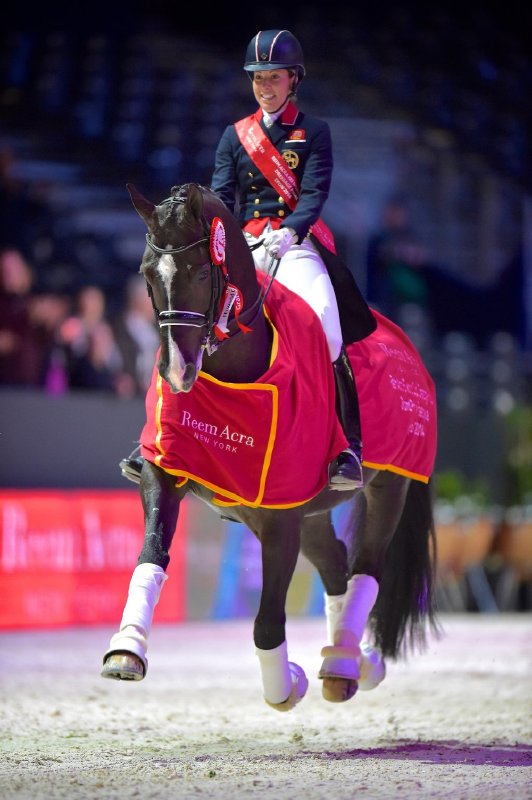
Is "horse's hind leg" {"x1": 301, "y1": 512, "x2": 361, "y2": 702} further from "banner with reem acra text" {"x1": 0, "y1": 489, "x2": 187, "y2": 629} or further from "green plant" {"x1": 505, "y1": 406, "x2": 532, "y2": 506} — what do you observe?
"green plant" {"x1": 505, "y1": 406, "x2": 532, "y2": 506}

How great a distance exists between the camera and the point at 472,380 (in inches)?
566

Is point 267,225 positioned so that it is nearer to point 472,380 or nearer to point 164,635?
point 164,635

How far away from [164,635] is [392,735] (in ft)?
17.2

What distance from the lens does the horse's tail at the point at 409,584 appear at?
5809mm

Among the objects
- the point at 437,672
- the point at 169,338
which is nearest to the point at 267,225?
the point at 169,338

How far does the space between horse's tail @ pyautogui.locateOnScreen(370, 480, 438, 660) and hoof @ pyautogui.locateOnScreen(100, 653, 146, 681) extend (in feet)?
6.71

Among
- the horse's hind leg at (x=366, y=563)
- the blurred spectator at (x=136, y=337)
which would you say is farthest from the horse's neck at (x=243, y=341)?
the blurred spectator at (x=136, y=337)

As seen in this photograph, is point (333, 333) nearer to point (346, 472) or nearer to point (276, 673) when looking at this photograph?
point (346, 472)

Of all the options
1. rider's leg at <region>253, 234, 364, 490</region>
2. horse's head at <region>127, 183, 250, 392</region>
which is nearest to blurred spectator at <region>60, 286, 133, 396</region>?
rider's leg at <region>253, 234, 364, 490</region>

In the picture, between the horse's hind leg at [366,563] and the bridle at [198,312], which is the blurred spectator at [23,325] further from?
the bridle at [198,312]

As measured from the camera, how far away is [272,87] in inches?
192

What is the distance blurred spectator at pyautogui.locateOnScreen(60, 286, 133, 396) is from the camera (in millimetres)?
11179

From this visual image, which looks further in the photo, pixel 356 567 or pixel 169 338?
pixel 356 567

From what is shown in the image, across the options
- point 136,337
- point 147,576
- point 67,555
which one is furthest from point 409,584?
point 136,337
